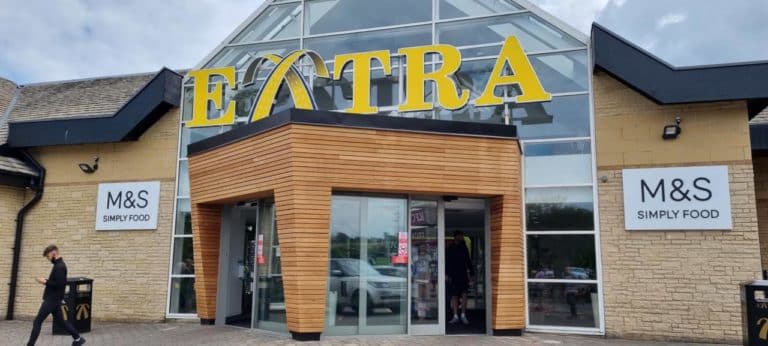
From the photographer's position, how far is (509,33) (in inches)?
455

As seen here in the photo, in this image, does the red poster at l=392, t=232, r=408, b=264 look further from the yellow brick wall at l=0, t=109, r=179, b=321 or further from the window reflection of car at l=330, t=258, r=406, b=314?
the yellow brick wall at l=0, t=109, r=179, b=321

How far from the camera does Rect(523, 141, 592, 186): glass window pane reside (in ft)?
35.4

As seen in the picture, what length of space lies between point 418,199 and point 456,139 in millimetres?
1254

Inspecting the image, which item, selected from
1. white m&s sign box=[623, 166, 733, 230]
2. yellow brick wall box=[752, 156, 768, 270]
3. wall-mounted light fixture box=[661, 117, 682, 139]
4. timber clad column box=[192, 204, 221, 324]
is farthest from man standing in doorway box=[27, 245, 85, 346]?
yellow brick wall box=[752, 156, 768, 270]

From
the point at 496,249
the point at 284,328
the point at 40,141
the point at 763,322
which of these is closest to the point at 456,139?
the point at 496,249

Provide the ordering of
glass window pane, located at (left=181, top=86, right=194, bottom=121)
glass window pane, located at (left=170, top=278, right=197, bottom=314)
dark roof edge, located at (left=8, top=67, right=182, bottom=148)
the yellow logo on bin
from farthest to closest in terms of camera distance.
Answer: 1. glass window pane, located at (left=181, top=86, right=194, bottom=121)
2. dark roof edge, located at (left=8, top=67, right=182, bottom=148)
3. glass window pane, located at (left=170, top=278, right=197, bottom=314)
4. the yellow logo on bin

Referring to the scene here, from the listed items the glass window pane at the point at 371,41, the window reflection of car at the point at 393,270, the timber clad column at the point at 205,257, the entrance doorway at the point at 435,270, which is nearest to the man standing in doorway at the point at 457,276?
the entrance doorway at the point at 435,270

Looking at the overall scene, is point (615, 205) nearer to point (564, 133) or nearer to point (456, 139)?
point (564, 133)

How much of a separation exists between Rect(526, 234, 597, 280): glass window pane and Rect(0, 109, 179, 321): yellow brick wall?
24.9ft

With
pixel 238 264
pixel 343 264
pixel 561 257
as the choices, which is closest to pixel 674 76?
pixel 561 257

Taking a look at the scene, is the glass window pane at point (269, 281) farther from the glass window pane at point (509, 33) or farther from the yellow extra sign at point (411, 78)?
the glass window pane at point (509, 33)

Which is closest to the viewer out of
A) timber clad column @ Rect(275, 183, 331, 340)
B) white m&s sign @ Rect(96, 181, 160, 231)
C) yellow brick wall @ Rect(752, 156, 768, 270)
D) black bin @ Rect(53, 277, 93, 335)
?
timber clad column @ Rect(275, 183, 331, 340)

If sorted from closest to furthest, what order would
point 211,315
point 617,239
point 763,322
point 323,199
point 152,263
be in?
point 763,322 → point 323,199 → point 617,239 → point 211,315 → point 152,263

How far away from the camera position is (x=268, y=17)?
1298 centimetres
